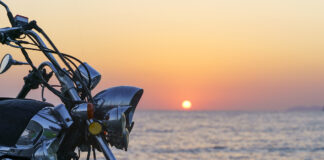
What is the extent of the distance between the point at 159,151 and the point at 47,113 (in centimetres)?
2533

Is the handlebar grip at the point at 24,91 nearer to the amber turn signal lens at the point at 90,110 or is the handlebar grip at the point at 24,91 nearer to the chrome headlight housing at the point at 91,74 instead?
the chrome headlight housing at the point at 91,74

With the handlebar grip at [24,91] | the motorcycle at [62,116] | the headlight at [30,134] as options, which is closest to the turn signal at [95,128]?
the motorcycle at [62,116]

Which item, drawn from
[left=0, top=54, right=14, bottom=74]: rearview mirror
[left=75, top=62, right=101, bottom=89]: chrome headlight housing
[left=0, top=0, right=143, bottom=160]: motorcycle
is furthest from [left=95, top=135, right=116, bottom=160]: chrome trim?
[left=0, top=54, right=14, bottom=74]: rearview mirror

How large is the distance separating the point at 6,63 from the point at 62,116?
89cm

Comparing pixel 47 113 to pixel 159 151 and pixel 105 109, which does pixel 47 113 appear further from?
pixel 159 151

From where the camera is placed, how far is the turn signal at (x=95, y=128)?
360cm

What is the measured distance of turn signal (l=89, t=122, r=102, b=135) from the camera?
3.60 m

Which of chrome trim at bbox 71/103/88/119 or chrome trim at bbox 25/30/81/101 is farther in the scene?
chrome trim at bbox 25/30/81/101

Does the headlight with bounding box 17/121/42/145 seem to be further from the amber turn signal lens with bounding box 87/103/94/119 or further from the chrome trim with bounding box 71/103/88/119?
the amber turn signal lens with bounding box 87/103/94/119

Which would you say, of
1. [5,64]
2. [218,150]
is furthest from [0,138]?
[218,150]

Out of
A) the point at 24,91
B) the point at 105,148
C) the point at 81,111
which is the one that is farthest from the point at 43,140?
the point at 24,91

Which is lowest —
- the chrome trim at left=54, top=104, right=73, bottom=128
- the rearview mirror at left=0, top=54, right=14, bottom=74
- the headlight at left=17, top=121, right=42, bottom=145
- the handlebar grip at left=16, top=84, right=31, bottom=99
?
the headlight at left=17, top=121, right=42, bottom=145

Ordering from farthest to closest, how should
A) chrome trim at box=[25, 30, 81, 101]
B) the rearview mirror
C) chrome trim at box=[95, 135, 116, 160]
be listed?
1. the rearview mirror
2. chrome trim at box=[25, 30, 81, 101]
3. chrome trim at box=[95, 135, 116, 160]

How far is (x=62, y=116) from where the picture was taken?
3730 millimetres
